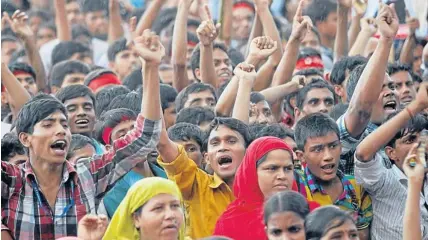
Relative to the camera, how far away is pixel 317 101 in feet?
31.6

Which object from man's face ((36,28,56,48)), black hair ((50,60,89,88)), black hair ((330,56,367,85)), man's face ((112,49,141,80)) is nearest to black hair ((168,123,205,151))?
black hair ((330,56,367,85))

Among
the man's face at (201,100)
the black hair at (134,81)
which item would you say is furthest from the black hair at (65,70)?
the man's face at (201,100)

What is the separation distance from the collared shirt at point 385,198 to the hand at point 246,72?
108 centimetres

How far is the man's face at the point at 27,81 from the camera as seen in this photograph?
1094cm

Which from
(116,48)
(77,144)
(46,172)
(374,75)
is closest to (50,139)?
(46,172)

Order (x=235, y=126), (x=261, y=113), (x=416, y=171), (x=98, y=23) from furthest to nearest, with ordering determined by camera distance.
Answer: (x=98, y=23), (x=261, y=113), (x=235, y=126), (x=416, y=171)

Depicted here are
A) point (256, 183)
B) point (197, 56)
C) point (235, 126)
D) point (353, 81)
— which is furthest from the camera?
point (197, 56)

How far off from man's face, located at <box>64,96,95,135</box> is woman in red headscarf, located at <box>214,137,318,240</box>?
1853 millimetres

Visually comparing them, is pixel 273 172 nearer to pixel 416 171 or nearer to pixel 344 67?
pixel 416 171

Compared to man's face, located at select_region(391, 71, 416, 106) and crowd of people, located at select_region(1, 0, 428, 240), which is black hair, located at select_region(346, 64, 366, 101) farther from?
man's face, located at select_region(391, 71, 416, 106)

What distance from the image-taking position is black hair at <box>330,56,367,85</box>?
975cm

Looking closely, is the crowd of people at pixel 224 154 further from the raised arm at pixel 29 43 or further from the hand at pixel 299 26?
the raised arm at pixel 29 43

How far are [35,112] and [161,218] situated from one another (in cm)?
99

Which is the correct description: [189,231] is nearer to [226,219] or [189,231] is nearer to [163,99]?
[226,219]
